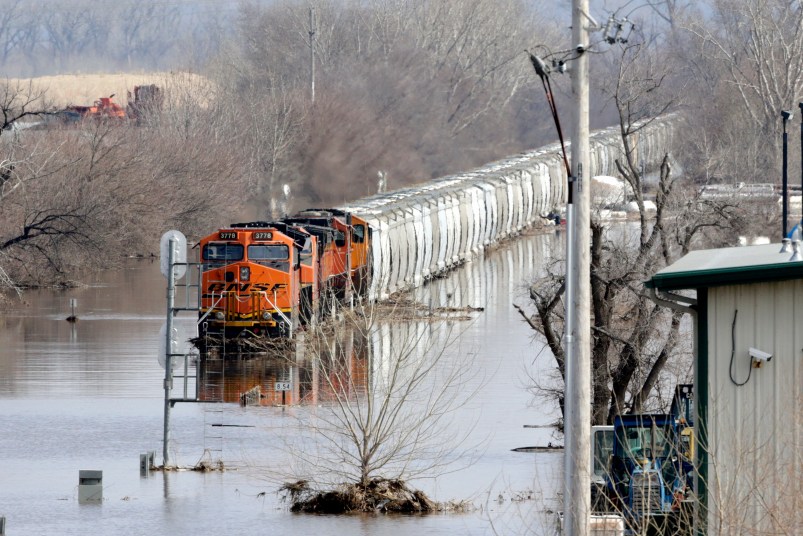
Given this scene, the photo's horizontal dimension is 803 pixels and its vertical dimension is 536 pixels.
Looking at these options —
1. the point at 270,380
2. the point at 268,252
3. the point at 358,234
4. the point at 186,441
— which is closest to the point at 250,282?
the point at 268,252

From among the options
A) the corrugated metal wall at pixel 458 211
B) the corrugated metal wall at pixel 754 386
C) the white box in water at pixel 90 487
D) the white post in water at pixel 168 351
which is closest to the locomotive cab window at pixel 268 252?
the corrugated metal wall at pixel 458 211

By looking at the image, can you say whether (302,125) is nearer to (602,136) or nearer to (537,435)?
(602,136)

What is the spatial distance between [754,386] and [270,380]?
18953mm

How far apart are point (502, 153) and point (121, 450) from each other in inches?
3204

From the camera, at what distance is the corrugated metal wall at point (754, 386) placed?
12.5 m

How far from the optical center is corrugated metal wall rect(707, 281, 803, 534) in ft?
41.1

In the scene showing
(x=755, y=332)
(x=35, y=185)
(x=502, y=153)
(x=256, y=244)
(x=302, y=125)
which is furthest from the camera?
(x=502, y=153)

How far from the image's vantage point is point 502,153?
103188 mm

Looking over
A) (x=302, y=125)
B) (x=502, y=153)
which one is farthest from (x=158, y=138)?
(x=502, y=153)

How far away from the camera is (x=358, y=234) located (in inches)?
1657

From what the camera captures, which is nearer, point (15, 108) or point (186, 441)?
point (186, 441)

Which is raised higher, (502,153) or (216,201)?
(502,153)

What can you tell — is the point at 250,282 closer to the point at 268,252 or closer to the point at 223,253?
the point at 268,252

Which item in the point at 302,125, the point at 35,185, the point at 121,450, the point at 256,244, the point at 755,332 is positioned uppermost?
the point at 302,125
